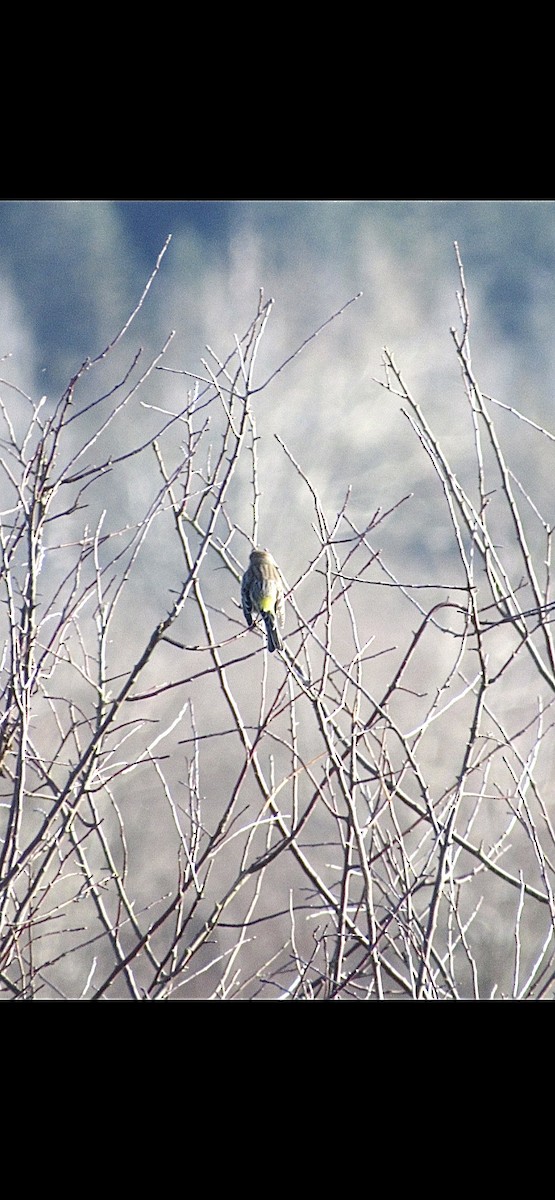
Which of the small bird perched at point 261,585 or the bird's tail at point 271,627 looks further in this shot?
the small bird perched at point 261,585

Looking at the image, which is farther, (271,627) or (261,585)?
(261,585)

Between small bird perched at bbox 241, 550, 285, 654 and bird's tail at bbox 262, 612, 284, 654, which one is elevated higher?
small bird perched at bbox 241, 550, 285, 654

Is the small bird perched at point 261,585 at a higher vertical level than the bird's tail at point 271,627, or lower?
higher

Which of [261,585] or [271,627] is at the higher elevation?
[261,585]

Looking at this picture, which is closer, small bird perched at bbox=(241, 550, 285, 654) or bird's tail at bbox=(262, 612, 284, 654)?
bird's tail at bbox=(262, 612, 284, 654)

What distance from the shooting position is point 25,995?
110 inches
